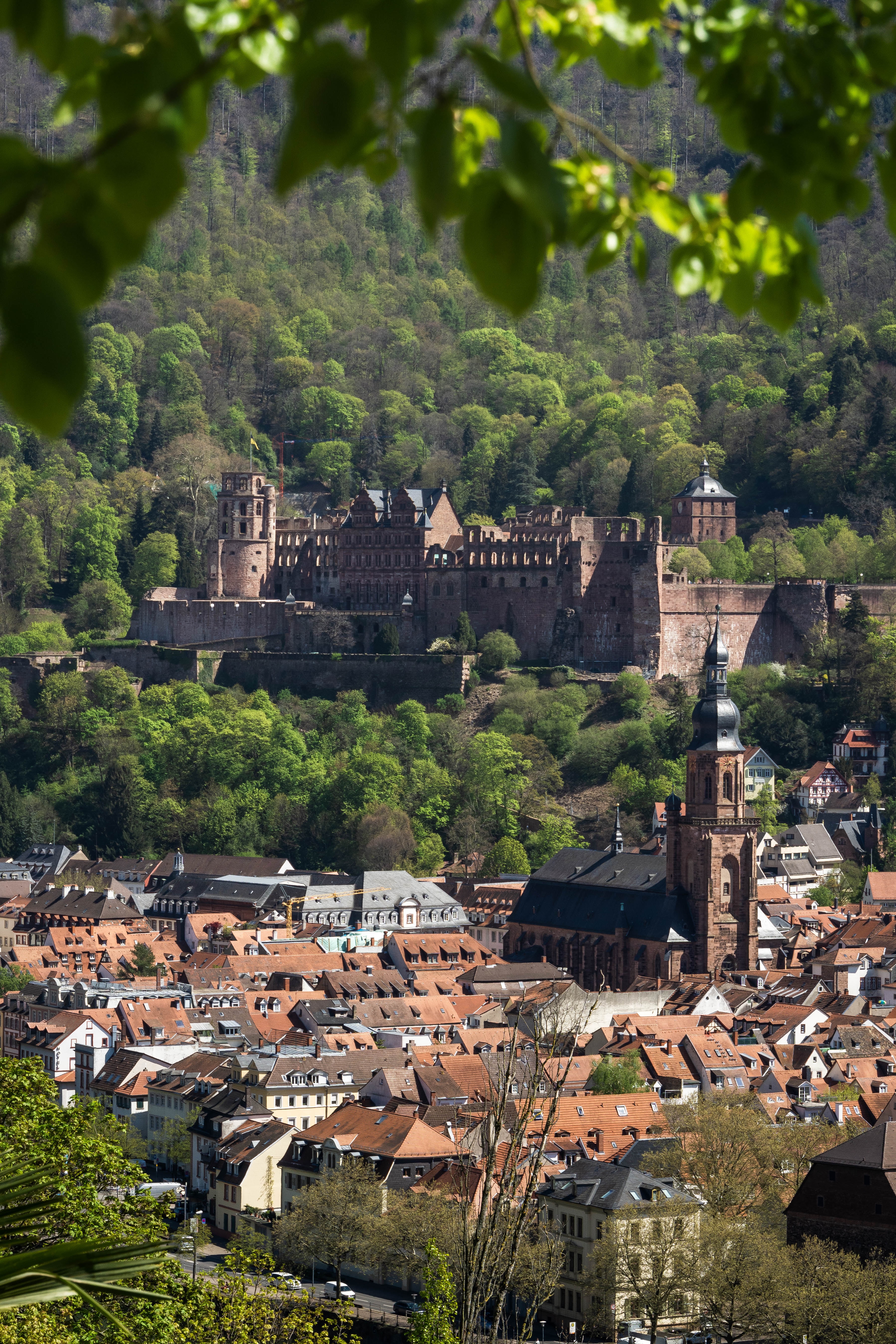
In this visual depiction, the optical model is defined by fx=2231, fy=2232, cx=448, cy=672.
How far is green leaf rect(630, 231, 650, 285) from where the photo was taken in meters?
4.32

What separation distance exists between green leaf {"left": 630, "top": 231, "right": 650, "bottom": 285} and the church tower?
69.4 metres

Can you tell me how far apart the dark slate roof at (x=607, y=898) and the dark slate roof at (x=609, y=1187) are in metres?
27.0

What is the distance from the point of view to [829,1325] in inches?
1380

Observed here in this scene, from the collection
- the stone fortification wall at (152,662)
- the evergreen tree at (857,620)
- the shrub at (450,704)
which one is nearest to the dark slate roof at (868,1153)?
the evergreen tree at (857,620)

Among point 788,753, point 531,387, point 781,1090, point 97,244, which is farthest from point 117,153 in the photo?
point 531,387

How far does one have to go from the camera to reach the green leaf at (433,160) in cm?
362

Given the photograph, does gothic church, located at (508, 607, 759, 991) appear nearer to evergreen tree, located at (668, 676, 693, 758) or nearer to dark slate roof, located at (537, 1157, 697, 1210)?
evergreen tree, located at (668, 676, 693, 758)

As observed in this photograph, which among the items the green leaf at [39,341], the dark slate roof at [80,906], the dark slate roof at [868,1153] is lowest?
the dark slate roof at [868,1153]

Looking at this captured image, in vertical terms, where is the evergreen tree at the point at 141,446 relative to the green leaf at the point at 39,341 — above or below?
above

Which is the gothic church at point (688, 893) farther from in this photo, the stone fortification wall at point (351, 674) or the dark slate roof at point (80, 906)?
the dark slate roof at point (80, 906)

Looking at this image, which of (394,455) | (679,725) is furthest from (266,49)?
(394,455)

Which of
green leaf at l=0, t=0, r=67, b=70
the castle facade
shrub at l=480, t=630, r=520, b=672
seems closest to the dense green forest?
shrub at l=480, t=630, r=520, b=672

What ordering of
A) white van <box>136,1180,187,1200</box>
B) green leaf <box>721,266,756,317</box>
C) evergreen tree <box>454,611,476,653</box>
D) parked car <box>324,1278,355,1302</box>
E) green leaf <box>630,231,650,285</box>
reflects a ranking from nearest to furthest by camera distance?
green leaf <box>630,231,650,285</box> → green leaf <box>721,266,756,317</box> → parked car <box>324,1278,355,1302</box> → white van <box>136,1180,187,1200</box> → evergreen tree <box>454,611,476,653</box>

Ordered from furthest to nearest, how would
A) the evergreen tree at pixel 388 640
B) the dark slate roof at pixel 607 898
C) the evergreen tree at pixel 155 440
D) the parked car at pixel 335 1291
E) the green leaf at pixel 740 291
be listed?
the evergreen tree at pixel 155 440, the evergreen tree at pixel 388 640, the dark slate roof at pixel 607 898, the parked car at pixel 335 1291, the green leaf at pixel 740 291
